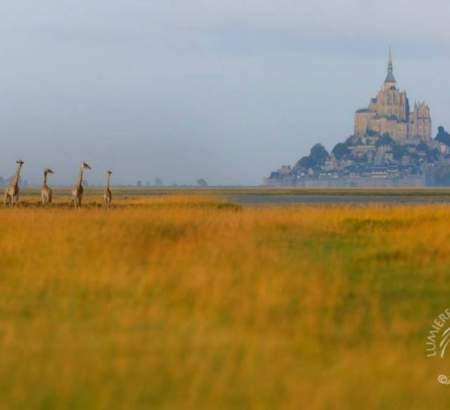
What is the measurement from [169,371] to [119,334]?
163 centimetres

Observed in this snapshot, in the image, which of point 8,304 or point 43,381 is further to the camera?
point 8,304

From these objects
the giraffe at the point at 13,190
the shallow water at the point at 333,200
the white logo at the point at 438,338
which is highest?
the giraffe at the point at 13,190

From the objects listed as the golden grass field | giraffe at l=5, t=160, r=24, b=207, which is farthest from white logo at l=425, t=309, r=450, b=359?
giraffe at l=5, t=160, r=24, b=207

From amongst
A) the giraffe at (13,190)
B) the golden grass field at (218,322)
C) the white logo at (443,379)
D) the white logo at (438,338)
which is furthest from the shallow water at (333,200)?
the white logo at (443,379)

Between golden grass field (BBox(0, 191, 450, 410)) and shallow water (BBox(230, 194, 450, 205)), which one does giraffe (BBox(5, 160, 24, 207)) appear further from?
shallow water (BBox(230, 194, 450, 205))

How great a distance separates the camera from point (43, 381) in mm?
7820

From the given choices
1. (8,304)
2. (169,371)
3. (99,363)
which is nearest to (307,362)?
(169,371)

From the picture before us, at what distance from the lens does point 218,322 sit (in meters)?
10.3

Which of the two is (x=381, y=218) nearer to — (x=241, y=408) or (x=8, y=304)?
(x=8, y=304)

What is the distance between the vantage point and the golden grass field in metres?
7.54

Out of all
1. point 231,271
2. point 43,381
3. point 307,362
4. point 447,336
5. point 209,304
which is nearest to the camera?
point 43,381

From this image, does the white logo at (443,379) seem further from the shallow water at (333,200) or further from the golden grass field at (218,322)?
the shallow water at (333,200)

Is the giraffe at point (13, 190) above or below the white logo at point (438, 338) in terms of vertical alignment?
above

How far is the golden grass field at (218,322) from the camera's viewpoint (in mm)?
7539
